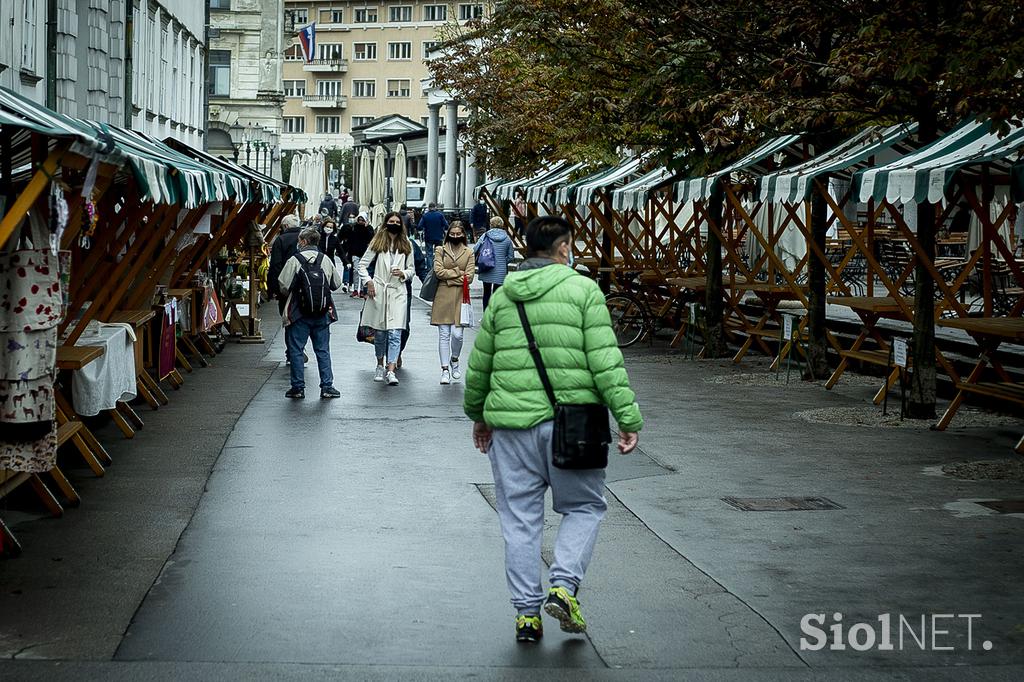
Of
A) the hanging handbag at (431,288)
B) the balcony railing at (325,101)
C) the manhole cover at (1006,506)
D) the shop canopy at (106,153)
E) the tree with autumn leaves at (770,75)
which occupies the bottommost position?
the manhole cover at (1006,506)

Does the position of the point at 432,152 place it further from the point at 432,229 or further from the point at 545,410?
the point at 545,410

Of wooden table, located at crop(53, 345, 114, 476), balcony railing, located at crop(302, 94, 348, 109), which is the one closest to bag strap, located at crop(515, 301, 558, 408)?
wooden table, located at crop(53, 345, 114, 476)

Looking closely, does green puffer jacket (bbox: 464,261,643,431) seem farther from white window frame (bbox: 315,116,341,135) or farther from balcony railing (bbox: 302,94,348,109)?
white window frame (bbox: 315,116,341,135)

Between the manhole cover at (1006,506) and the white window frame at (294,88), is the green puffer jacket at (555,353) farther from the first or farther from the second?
the white window frame at (294,88)

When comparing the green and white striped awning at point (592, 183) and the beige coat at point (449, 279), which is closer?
the beige coat at point (449, 279)

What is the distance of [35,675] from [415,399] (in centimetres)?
974

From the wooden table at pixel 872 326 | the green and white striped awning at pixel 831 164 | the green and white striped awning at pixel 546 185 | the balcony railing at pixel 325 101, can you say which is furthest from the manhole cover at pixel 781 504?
the balcony railing at pixel 325 101

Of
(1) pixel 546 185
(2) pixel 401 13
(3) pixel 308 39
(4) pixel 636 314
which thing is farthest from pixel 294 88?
(4) pixel 636 314

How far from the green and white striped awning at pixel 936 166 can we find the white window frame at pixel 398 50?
128583mm

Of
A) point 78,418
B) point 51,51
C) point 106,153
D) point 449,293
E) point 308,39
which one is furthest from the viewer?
point 308,39

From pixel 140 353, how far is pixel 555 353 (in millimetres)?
8444

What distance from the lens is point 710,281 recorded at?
20.7 meters

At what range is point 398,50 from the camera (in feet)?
459

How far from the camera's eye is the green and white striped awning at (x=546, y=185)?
2870cm
